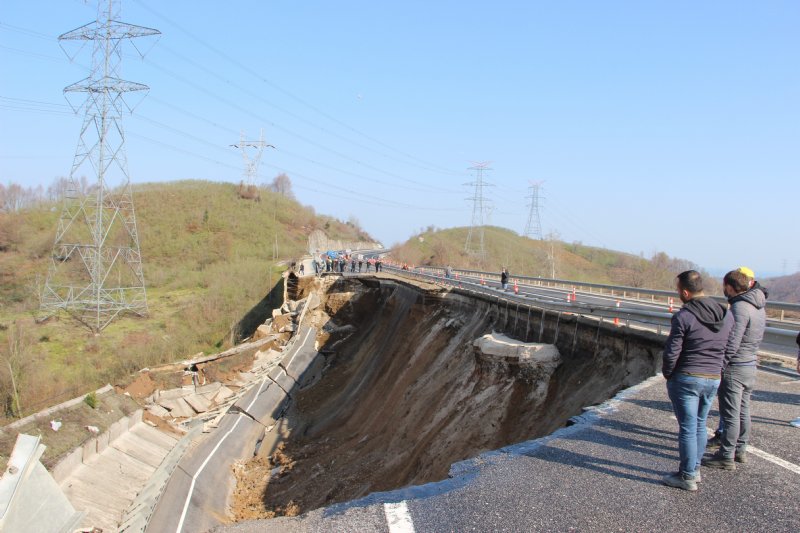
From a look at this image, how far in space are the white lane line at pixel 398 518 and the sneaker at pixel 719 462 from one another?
2.93 m

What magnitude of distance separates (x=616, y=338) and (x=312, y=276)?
30516 millimetres

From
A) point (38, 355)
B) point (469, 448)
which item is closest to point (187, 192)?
point (38, 355)

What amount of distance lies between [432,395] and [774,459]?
485 inches

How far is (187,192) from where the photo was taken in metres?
88.1

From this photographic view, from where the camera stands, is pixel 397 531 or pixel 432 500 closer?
pixel 397 531

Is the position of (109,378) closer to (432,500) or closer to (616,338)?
(616,338)

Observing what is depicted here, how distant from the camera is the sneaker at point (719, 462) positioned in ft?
17.0

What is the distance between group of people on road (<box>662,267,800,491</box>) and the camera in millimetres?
4820

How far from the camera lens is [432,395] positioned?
56.7ft

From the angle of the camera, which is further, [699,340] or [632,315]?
[632,315]

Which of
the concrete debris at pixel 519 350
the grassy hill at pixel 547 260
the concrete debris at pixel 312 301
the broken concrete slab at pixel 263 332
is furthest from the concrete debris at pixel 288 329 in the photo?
the grassy hill at pixel 547 260

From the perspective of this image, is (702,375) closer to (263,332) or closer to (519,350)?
(519,350)

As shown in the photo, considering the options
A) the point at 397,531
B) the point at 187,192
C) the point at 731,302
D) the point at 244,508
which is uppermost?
the point at 187,192

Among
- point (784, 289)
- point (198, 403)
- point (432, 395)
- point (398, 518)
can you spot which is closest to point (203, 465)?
point (198, 403)
